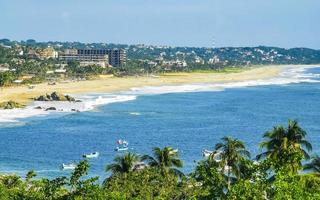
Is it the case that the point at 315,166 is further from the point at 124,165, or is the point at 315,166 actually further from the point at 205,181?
the point at 205,181

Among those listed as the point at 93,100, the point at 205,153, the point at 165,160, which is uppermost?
the point at 165,160

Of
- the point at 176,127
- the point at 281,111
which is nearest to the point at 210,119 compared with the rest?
the point at 176,127

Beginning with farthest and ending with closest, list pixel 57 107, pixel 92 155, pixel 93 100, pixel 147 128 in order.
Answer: pixel 93 100, pixel 57 107, pixel 147 128, pixel 92 155

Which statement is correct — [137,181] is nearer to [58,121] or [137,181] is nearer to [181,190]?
[181,190]

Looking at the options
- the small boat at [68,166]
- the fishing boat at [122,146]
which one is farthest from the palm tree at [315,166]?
the fishing boat at [122,146]

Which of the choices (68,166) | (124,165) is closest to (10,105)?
(68,166)

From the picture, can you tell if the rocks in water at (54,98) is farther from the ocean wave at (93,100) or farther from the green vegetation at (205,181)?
the green vegetation at (205,181)

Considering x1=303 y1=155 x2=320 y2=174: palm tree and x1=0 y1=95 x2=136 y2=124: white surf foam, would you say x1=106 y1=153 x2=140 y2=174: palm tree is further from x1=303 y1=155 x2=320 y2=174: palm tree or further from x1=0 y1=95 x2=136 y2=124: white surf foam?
x1=0 y1=95 x2=136 y2=124: white surf foam
